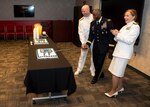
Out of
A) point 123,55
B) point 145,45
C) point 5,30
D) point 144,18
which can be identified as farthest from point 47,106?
point 5,30

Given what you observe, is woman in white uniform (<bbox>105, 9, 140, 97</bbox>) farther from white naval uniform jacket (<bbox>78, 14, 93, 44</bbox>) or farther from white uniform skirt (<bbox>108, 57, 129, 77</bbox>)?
white naval uniform jacket (<bbox>78, 14, 93, 44</bbox>)

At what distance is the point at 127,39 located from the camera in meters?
2.61

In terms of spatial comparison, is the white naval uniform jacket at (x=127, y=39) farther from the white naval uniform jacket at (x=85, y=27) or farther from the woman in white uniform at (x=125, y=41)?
the white naval uniform jacket at (x=85, y=27)

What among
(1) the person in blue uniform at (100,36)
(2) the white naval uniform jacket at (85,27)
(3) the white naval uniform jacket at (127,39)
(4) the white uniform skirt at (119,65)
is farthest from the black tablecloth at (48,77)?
(2) the white naval uniform jacket at (85,27)

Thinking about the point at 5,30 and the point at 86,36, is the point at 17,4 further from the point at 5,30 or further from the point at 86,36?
the point at 86,36

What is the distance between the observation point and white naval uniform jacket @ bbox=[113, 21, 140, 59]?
261cm

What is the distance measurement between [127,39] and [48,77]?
1179 mm

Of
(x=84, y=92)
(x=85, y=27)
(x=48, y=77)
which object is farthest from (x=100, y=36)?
(x=48, y=77)

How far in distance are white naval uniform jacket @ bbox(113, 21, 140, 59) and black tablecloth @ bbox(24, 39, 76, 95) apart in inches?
31.1

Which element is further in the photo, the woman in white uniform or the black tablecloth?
the woman in white uniform

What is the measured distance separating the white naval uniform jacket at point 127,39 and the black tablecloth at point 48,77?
79 cm

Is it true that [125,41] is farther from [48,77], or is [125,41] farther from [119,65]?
[48,77]

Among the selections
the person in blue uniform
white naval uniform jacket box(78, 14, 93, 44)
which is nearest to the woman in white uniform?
the person in blue uniform

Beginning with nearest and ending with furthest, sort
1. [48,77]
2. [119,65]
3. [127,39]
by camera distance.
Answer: [48,77]
[127,39]
[119,65]
